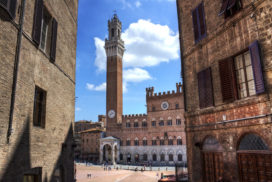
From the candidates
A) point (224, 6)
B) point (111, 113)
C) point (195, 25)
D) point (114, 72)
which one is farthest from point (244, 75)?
point (114, 72)

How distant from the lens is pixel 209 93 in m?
9.13

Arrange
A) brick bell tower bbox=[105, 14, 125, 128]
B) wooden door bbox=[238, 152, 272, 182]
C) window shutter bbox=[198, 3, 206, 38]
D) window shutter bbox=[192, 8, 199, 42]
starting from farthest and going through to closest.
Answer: brick bell tower bbox=[105, 14, 125, 128], window shutter bbox=[192, 8, 199, 42], window shutter bbox=[198, 3, 206, 38], wooden door bbox=[238, 152, 272, 182]

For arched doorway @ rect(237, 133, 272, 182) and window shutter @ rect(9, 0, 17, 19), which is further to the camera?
arched doorway @ rect(237, 133, 272, 182)

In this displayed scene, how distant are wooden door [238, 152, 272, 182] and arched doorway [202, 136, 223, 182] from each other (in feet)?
3.54

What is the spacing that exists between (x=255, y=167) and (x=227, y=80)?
3.18 meters

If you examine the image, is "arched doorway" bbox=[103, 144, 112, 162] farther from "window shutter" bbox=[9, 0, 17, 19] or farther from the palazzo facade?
"window shutter" bbox=[9, 0, 17, 19]

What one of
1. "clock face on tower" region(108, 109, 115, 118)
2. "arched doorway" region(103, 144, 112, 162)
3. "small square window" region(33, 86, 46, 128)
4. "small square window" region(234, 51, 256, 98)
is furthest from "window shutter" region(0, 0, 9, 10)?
"clock face on tower" region(108, 109, 115, 118)

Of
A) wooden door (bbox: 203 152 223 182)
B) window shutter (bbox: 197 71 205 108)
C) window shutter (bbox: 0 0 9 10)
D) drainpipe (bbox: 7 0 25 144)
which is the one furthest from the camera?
window shutter (bbox: 197 71 205 108)

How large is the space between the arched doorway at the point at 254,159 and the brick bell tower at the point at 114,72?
43.6m

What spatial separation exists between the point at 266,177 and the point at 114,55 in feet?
170

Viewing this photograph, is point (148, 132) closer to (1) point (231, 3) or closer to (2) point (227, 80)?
(2) point (227, 80)

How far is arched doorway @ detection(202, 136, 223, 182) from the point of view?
8375mm

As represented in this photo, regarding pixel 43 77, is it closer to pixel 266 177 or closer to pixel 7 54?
pixel 7 54

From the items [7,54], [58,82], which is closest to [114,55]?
[58,82]
